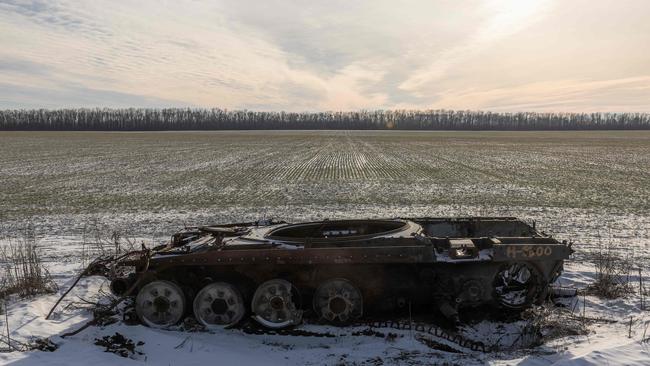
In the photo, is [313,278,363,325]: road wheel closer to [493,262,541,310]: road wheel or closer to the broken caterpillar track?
the broken caterpillar track

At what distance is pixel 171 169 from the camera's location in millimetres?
29344

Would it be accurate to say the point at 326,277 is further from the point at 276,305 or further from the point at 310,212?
the point at 310,212

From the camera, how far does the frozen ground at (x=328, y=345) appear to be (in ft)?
15.9

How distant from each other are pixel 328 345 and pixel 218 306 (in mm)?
1542

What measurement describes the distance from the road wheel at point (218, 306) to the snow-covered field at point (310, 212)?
206 mm

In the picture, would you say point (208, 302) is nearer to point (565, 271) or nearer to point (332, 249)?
point (332, 249)

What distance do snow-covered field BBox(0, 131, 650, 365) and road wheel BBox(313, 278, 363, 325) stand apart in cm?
20

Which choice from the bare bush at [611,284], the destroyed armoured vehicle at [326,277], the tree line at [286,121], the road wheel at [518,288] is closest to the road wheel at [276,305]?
the destroyed armoured vehicle at [326,277]

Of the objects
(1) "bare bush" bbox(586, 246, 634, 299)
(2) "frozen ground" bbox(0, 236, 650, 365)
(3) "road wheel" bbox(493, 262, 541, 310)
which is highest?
(3) "road wheel" bbox(493, 262, 541, 310)

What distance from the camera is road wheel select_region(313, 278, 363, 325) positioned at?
574cm

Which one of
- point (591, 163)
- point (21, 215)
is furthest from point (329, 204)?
point (591, 163)

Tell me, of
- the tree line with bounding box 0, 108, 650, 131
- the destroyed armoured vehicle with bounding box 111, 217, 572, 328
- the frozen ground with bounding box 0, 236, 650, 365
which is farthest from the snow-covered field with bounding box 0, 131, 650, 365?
the tree line with bounding box 0, 108, 650, 131

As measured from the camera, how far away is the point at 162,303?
5.80 m

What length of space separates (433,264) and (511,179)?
1927 centimetres
